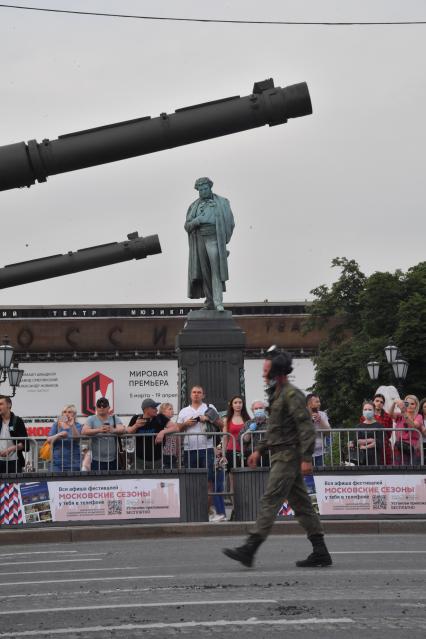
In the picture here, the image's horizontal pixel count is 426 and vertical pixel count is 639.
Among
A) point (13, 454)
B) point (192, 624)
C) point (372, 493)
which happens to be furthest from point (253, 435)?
point (192, 624)

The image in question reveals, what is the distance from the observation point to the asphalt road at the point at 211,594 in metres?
6.91

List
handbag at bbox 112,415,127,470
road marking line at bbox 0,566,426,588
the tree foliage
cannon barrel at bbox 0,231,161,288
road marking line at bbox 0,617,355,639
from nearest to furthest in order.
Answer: road marking line at bbox 0,617,355,639
road marking line at bbox 0,566,426,588
handbag at bbox 112,415,127,470
cannon barrel at bbox 0,231,161,288
the tree foliage

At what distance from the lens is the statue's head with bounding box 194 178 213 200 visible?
23.1m

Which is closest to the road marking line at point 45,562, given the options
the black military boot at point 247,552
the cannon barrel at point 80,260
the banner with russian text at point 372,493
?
the black military boot at point 247,552

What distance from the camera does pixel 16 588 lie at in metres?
9.42

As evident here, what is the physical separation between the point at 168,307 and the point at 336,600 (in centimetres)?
8547

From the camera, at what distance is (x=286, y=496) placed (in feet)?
34.2

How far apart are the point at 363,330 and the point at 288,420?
53.8m

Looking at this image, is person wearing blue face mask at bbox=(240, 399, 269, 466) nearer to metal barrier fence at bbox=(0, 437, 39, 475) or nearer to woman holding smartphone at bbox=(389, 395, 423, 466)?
woman holding smartphone at bbox=(389, 395, 423, 466)

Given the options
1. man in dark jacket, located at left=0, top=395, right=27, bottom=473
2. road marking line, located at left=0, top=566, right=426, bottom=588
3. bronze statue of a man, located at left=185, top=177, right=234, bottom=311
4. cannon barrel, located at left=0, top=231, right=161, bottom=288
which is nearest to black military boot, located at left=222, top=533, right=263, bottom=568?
road marking line, located at left=0, top=566, right=426, bottom=588

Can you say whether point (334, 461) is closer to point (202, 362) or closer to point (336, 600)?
point (202, 362)

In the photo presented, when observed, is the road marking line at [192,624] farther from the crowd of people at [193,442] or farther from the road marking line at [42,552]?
the crowd of people at [193,442]

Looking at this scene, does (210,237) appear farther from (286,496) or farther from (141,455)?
(286,496)

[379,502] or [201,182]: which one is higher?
[201,182]
